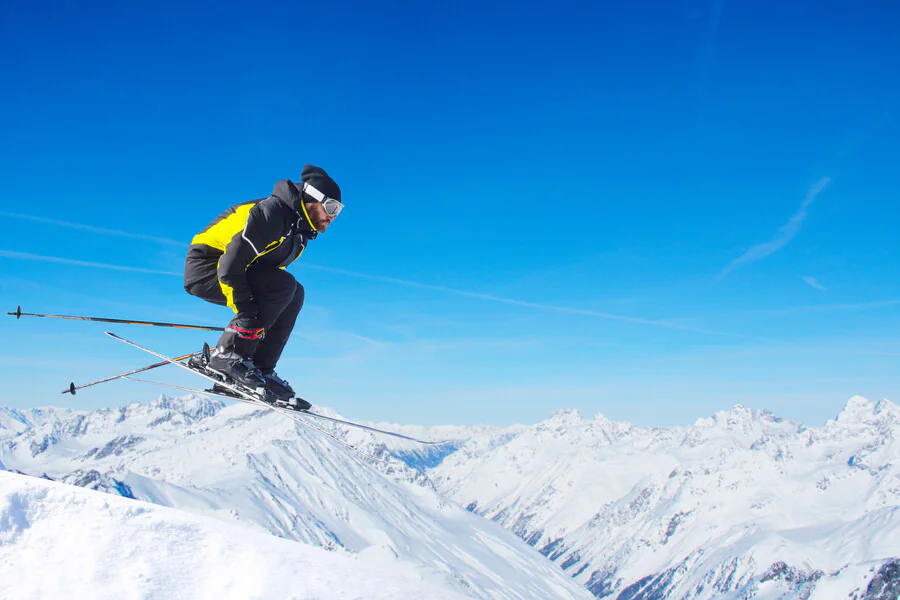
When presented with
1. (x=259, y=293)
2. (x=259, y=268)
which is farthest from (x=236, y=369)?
(x=259, y=268)

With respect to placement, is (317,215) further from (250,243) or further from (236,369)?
(236,369)

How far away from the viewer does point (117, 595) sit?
475 centimetres

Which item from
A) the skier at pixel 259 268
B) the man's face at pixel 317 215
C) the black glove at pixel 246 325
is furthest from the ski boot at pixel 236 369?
the man's face at pixel 317 215

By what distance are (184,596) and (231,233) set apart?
411 cm

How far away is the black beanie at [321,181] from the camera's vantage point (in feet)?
23.6

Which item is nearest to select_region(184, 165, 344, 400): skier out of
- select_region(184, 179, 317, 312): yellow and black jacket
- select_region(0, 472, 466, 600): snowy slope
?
select_region(184, 179, 317, 312): yellow and black jacket

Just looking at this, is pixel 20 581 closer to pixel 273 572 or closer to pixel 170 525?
pixel 170 525

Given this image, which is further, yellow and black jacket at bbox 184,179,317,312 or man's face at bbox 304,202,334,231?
man's face at bbox 304,202,334,231

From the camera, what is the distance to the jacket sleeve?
6887 millimetres

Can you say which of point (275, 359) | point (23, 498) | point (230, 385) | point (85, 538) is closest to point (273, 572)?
point (85, 538)

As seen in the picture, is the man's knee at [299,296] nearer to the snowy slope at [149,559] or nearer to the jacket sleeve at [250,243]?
the jacket sleeve at [250,243]

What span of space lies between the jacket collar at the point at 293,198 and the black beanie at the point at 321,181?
0.49 feet

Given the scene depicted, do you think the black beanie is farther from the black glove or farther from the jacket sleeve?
the black glove

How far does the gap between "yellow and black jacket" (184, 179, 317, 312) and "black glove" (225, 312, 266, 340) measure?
0.10m
